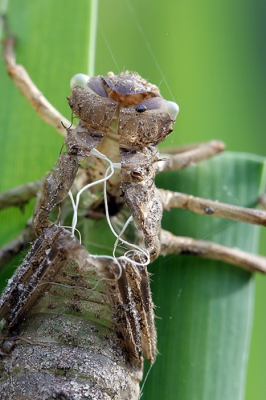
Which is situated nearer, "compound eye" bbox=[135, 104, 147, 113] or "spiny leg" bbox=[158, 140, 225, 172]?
"compound eye" bbox=[135, 104, 147, 113]

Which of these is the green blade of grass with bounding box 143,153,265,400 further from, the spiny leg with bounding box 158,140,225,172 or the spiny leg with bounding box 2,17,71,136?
the spiny leg with bounding box 2,17,71,136

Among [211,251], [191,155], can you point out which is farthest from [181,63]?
[211,251]

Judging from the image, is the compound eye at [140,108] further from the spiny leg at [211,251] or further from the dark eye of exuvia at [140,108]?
the spiny leg at [211,251]

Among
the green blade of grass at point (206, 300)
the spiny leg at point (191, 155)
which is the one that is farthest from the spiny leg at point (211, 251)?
the spiny leg at point (191, 155)

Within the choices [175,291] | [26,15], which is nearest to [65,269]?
[175,291]

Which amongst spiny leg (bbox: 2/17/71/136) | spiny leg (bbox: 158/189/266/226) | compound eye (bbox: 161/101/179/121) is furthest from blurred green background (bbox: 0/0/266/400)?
compound eye (bbox: 161/101/179/121)

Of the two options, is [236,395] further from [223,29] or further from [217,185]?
[223,29]

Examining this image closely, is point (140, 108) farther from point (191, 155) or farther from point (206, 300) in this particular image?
point (206, 300)
